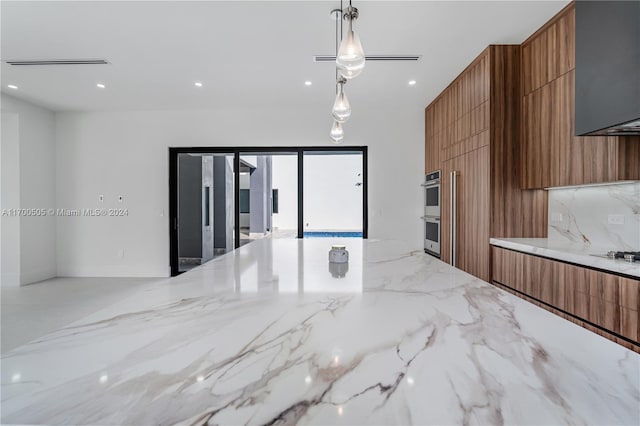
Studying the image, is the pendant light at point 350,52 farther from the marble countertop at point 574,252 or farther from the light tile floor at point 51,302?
the light tile floor at point 51,302

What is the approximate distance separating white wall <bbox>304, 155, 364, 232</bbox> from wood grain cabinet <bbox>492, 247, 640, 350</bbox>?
22.6 feet

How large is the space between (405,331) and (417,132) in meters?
4.64

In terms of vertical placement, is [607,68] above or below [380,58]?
below

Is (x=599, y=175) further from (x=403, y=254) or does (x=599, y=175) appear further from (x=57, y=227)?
(x=57, y=227)

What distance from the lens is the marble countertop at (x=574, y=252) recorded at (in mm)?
1692

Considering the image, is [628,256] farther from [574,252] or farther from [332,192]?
[332,192]

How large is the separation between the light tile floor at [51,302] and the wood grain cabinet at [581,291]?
413 cm

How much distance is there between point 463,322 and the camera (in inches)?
31.0

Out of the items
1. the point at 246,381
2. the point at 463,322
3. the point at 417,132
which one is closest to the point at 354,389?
the point at 246,381

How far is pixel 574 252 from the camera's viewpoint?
2078 millimetres

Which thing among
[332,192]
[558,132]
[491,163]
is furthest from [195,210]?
[558,132]

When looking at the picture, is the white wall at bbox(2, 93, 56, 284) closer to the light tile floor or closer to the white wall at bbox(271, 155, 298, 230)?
the light tile floor

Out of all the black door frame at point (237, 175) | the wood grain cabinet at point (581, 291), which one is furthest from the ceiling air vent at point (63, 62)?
the wood grain cabinet at point (581, 291)

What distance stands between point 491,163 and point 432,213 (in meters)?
1.64
